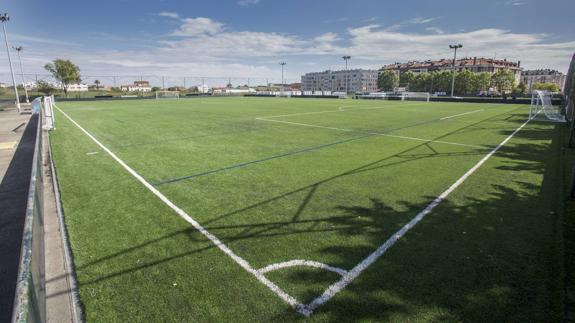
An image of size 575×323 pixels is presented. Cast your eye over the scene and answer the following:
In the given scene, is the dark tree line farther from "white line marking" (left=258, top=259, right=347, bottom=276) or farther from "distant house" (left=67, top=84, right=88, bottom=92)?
"white line marking" (left=258, top=259, right=347, bottom=276)

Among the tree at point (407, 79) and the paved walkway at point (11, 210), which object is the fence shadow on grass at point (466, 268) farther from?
the tree at point (407, 79)

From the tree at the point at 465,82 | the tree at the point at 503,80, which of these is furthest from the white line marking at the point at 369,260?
the tree at the point at 503,80

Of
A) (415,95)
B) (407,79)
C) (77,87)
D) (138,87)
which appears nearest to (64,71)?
(77,87)

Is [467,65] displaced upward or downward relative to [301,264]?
upward

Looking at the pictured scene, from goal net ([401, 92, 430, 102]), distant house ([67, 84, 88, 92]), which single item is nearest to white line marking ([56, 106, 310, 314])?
goal net ([401, 92, 430, 102])

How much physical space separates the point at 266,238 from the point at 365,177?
390 centimetres

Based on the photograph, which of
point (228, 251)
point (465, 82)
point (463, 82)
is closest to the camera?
point (228, 251)

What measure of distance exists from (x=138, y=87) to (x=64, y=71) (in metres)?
16.3

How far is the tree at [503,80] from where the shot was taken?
348 ft

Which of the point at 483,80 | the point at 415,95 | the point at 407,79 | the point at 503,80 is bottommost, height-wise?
the point at 415,95

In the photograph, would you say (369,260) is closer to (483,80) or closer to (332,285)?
(332,285)

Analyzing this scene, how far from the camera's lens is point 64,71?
220 ft

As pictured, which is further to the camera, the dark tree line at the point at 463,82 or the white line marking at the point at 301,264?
the dark tree line at the point at 463,82

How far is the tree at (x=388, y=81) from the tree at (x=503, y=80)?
35.9 meters
